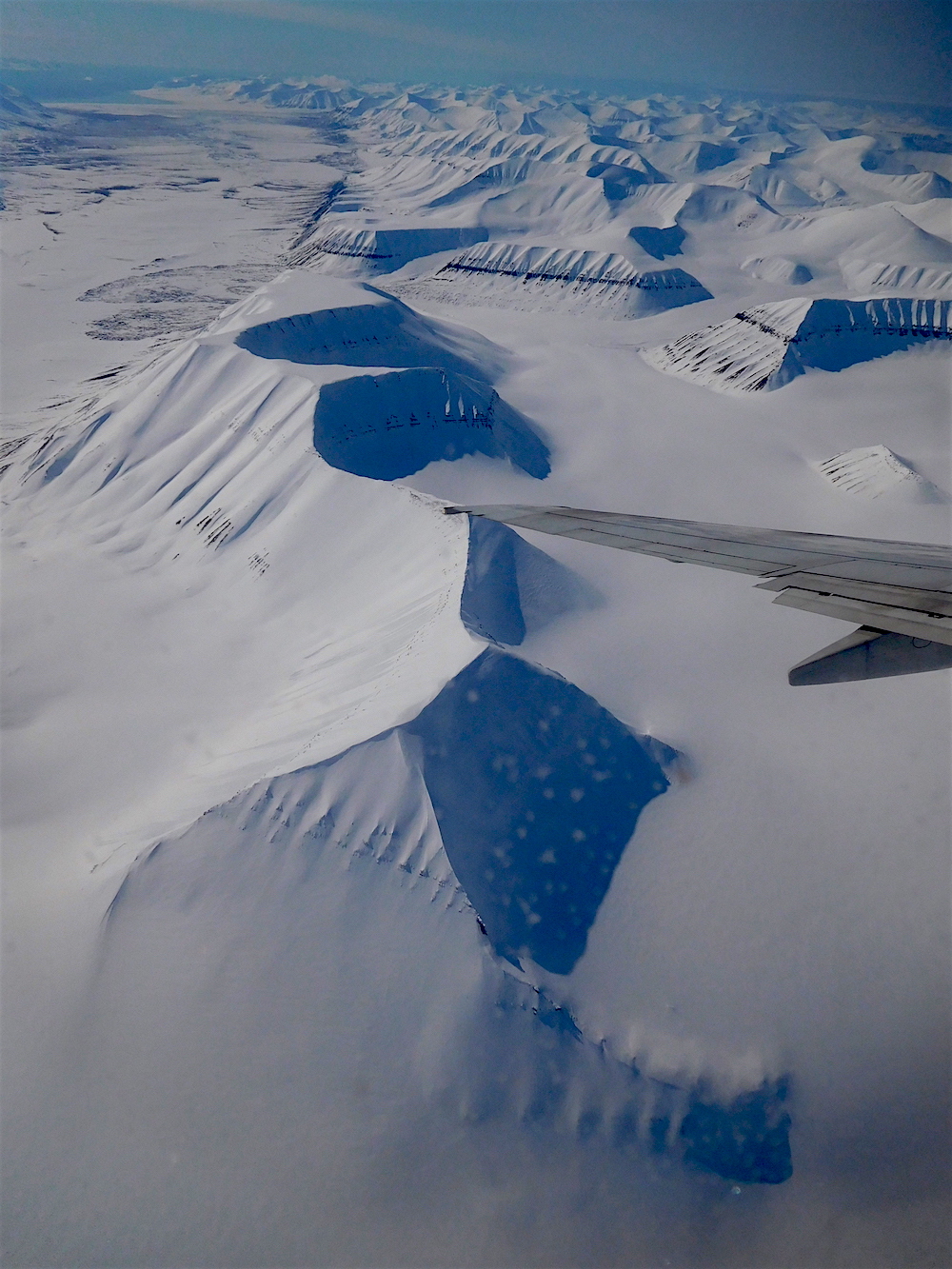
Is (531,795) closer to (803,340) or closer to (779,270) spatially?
(803,340)

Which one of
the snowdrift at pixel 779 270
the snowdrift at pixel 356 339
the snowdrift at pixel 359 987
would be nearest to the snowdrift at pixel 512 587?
the snowdrift at pixel 359 987

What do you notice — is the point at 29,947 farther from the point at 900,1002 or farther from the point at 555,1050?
the point at 900,1002

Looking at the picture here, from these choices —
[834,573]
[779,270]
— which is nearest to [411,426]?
[834,573]

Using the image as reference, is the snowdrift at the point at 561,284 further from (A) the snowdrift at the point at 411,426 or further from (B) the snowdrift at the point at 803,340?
(A) the snowdrift at the point at 411,426

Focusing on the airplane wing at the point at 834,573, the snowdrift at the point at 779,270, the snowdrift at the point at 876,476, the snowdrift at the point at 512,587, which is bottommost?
the snowdrift at the point at 779,270

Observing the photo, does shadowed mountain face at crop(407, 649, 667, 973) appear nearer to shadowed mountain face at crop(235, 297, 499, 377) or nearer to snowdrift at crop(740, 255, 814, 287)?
shadowed mountain face at crop(235, 297, 499, 377)

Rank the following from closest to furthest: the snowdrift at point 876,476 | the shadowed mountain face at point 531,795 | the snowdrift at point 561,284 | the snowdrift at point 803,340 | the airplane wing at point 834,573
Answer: the airplane wing at point 834,573 → the shadowed mountain face at point 531,795 → the snowdrift at point 876,476 → the snowdrift at point 803,340 → the snowdrift at point 561,284

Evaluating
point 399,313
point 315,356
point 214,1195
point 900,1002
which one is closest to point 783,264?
point 399,313

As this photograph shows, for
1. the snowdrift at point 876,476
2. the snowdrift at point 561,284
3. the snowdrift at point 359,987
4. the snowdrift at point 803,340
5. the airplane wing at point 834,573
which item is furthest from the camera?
the snowdrift at point 561,284
